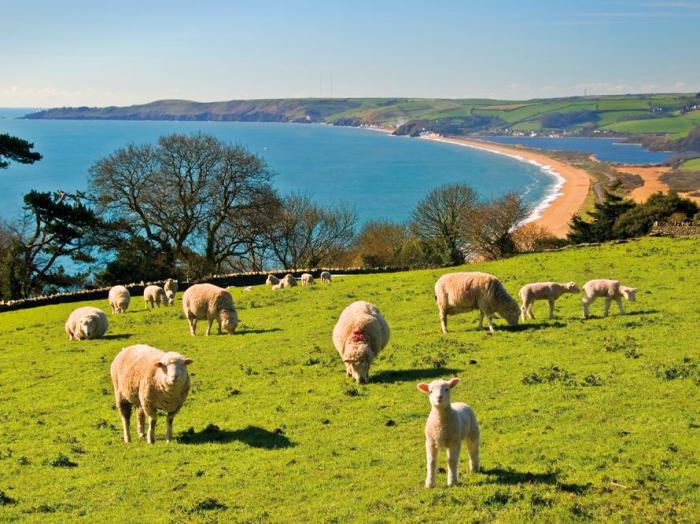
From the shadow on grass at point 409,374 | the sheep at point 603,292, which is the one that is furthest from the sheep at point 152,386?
the sheep at point 603,292

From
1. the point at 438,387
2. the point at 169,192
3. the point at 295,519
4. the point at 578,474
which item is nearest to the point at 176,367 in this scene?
the point at 295,519

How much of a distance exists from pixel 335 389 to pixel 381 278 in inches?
879

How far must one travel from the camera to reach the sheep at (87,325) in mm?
26719

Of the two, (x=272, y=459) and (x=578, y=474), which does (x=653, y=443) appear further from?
(x=272, y=459)

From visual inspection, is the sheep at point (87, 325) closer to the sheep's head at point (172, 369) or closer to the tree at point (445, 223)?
the sheep's head at point (172, 369)

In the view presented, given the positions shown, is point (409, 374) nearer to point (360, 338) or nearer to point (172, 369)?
point (360, 338)

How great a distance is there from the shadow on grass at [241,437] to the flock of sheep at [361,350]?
532 mm

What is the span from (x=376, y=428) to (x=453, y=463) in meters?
3.74

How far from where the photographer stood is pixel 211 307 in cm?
2545

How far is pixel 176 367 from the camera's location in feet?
45.2

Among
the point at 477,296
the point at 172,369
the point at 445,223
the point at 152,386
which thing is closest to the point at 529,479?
the point at 172,369

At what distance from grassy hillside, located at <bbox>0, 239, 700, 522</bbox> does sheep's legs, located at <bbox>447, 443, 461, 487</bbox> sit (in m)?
0.18

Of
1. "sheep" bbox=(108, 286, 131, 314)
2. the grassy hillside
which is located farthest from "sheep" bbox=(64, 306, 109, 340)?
"sheep" bbox=(108, 286, 131, 314)

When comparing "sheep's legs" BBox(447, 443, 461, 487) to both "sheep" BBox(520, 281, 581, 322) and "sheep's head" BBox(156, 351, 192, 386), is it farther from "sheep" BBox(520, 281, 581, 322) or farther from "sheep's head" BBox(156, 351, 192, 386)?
"sheep" BBox(520, 281, 581, 322)
